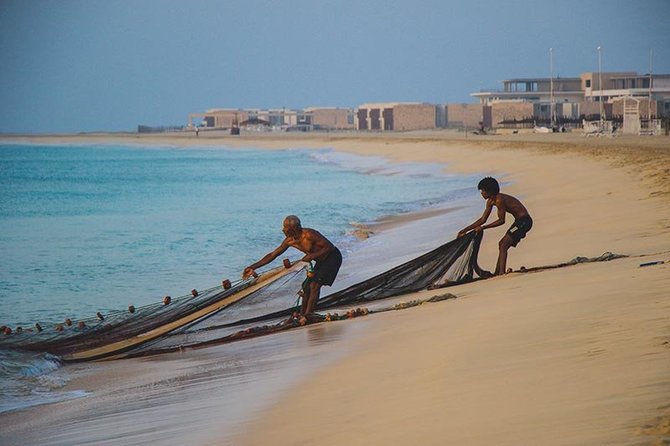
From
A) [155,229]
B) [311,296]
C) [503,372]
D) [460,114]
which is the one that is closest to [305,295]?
[311,296]

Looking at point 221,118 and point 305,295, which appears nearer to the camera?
point 305,295

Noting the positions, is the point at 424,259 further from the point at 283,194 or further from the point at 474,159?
the point at 474,159

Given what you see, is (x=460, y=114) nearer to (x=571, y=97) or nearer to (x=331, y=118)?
(x=571, y=97)

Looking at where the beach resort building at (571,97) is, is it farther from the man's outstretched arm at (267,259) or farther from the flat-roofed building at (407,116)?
the man's outstretched arm at (267,259)

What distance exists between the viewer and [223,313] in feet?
30.8

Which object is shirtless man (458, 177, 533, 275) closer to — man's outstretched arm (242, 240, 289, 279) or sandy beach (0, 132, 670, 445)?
sandy beach (0, 132, 670, 445)

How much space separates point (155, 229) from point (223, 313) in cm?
1524

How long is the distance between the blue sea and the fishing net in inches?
21.2

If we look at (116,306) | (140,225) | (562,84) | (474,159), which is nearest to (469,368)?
(116,306)

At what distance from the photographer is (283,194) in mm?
34062

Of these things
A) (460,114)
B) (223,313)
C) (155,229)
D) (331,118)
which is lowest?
(155,229)

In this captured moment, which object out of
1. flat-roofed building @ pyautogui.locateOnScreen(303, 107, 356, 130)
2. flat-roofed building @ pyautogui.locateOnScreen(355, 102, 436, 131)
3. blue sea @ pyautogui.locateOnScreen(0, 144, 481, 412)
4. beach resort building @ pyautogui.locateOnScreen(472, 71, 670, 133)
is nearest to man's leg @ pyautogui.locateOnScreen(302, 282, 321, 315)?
blue sea @ pyautogui.locateOnScreen(0, 144, 481, 412)

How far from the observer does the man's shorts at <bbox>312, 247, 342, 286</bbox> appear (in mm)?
9055

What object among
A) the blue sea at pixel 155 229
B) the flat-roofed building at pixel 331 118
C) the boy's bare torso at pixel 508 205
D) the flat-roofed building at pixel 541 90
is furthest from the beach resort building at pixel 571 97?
the flat-roofed building at pixel 331 118
